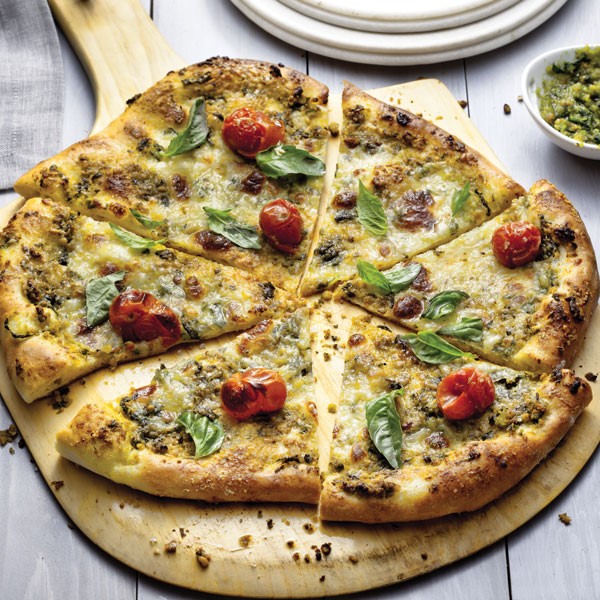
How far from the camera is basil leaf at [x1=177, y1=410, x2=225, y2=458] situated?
23.7ft

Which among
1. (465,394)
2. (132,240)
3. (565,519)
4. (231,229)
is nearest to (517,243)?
(465,394)

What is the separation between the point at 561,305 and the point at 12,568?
4.21 meters

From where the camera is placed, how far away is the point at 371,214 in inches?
331

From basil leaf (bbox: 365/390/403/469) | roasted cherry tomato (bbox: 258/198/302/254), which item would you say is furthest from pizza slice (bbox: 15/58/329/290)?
basil leaf (bbox: 365/390/403/469)

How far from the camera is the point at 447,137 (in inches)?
343

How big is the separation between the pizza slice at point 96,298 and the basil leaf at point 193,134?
860 mm

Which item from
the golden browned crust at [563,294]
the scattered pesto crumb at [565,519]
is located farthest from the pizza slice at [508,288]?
the scattered pesto crumb at [565,519]

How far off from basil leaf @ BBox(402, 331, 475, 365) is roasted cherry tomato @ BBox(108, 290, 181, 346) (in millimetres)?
1741

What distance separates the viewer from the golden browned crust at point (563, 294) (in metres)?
7.62

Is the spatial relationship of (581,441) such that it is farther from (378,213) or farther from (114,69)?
(114,69)

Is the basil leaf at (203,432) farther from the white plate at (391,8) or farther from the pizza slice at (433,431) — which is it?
the white plate at (391,8)

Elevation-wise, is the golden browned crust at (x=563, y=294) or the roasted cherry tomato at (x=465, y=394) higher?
the golden browned crust at (x=563, y=294)

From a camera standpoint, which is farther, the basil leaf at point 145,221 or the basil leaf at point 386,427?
the basil leaf at point 145,221

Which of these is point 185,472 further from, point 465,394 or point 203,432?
point 465,394
